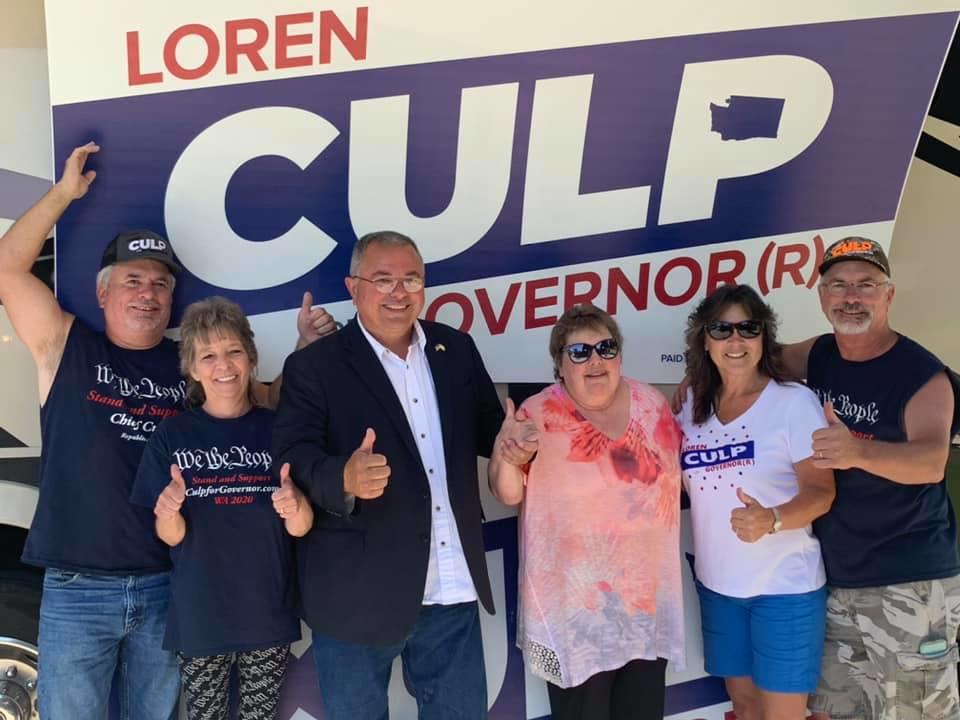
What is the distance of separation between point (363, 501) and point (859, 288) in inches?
61.9

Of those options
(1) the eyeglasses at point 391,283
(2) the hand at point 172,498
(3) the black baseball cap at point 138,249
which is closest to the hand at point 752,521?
(1) the eyeglasses at point 391,283

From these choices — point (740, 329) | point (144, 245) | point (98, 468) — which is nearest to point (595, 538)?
point (740, 329)

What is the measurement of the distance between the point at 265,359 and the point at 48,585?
91 cm

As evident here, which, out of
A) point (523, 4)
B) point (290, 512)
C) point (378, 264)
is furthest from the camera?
point (523, 4)

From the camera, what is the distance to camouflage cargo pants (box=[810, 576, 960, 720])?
7.00 ft

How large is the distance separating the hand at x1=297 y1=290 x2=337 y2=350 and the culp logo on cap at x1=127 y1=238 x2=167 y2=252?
0.47 metres

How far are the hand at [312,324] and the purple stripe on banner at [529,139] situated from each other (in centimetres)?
12

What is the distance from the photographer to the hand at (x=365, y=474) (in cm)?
176

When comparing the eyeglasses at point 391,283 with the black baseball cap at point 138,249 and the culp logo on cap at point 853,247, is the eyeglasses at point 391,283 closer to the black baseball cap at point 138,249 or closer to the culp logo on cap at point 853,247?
the black baseball cap at point 138,249

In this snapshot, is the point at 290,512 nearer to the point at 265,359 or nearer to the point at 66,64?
the point at 265,359

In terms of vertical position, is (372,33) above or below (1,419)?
above

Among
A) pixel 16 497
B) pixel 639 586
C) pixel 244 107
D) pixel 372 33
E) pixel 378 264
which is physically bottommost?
pixel 639 586

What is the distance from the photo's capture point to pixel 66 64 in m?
2.30

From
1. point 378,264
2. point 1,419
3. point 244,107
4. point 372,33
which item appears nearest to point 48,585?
point 1,419
